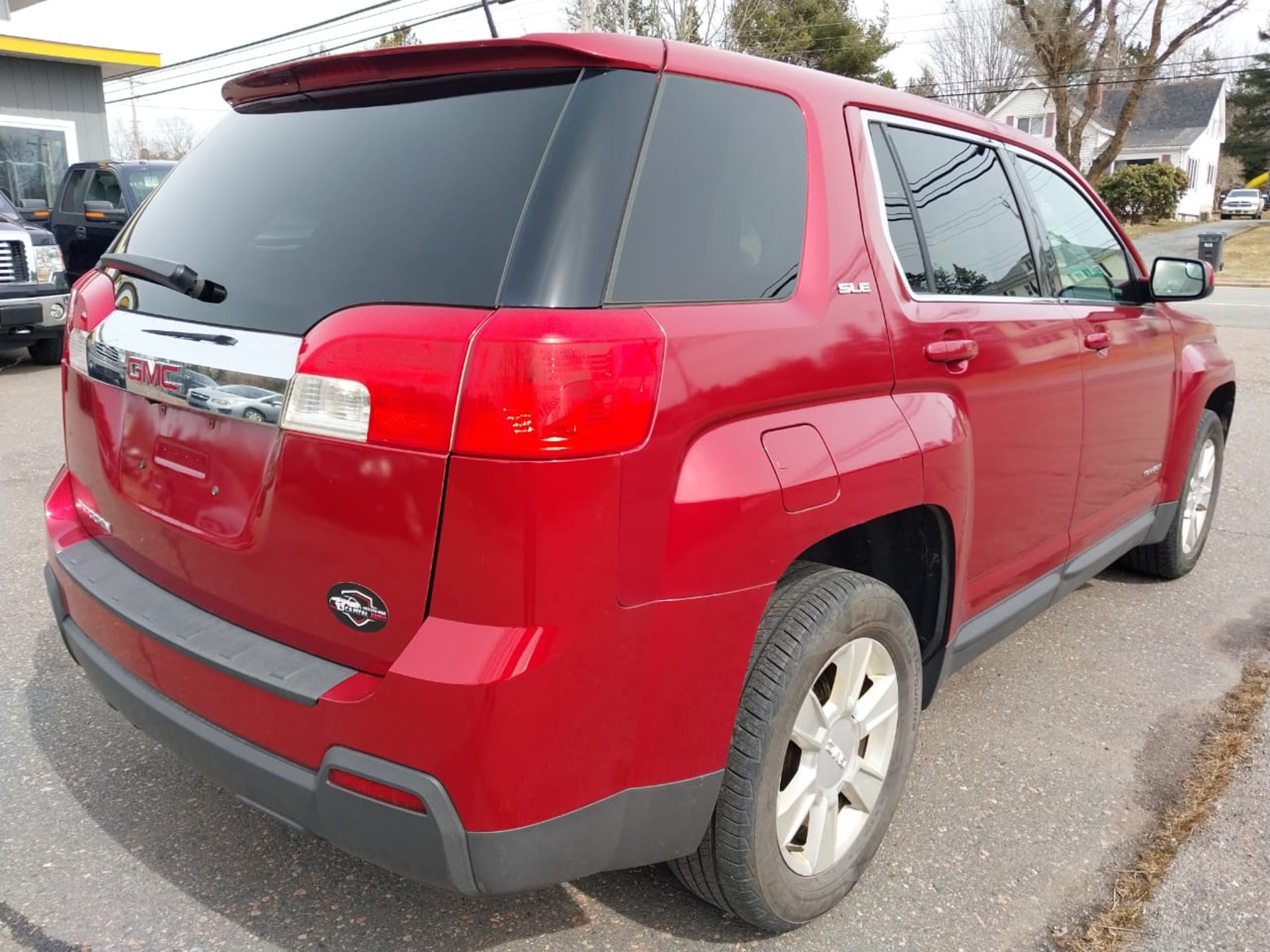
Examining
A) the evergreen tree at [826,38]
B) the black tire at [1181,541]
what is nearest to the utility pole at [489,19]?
the black tire at [1181,541]

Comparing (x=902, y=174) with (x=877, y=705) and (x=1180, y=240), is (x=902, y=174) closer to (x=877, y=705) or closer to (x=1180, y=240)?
(x=877, y=705)

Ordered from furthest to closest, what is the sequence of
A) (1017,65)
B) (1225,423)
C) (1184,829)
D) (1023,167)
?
(1017,65)
(1225,423)
(1023,167)
(1184,829)

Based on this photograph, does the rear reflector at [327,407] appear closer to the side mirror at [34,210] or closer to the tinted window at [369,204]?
the tinted window at [369,204]

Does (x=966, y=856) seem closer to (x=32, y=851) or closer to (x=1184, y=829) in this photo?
(x=1184, y=829)

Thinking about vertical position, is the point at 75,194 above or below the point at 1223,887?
above

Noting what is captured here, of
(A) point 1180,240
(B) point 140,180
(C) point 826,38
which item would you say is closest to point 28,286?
(B) point 140,180

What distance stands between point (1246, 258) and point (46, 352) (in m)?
31.9

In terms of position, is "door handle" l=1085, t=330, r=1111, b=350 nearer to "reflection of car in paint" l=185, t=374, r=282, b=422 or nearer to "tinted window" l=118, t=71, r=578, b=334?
"tinted window" l=118, t=71, r=578, b=334

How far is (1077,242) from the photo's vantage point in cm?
361

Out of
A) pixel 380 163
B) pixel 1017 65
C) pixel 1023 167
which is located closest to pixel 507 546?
pixel 380 163

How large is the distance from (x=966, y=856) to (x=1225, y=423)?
325cm

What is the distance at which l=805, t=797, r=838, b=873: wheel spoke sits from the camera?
2334mm

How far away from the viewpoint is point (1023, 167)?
334 centimetres

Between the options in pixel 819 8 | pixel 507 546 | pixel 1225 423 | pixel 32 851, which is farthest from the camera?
pixel 819 8
